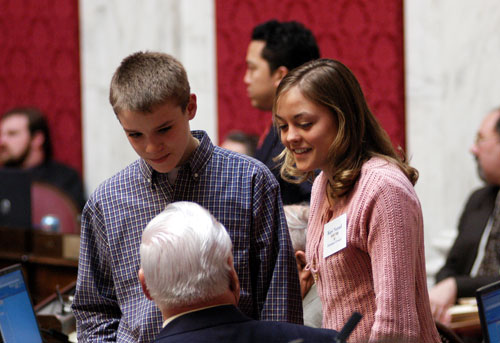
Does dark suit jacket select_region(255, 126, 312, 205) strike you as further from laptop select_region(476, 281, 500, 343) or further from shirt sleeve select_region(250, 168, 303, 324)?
laptop select_region(476, 281, 500, 343)

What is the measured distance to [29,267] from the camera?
4.26 metres

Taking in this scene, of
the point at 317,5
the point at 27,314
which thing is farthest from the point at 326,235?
the point at 317,5

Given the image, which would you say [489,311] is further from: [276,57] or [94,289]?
[276,57]

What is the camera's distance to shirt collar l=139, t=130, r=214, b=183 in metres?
1.99

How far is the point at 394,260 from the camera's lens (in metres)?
1.89

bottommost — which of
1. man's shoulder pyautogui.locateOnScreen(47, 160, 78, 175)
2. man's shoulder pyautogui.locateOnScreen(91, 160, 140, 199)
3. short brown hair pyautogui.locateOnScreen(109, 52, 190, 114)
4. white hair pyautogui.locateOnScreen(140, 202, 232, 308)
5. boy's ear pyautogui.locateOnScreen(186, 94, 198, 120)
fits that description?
man's shoulder pyautogui.locateOnScreen(47, 160, 78, 175)

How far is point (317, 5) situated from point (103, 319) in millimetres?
3942

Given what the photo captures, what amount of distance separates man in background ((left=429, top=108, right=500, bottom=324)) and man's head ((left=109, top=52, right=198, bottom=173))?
6.57 ft

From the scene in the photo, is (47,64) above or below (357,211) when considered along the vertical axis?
above

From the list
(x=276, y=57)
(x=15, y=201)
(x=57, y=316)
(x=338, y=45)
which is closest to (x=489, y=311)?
(x=57, y=316)

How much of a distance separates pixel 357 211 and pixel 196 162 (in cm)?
44

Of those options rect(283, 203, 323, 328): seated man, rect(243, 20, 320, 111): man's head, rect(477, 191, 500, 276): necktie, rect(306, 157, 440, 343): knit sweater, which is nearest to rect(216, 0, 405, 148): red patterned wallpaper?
rect(477, 191, 500, 276): necktie

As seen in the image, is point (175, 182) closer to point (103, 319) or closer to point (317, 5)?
point (103, 319)

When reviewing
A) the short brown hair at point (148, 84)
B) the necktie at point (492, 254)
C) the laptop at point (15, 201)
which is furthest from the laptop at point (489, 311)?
the laptop at point (15, 201)
